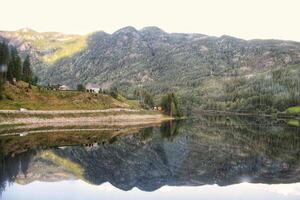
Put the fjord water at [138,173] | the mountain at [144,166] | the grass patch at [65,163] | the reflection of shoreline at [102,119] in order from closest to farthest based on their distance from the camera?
1. the fjord water at [138,173]
2. the mountain at [144,166]
3. the grass patch at [65,163]
4. the reflection of shoreline at [102,119]

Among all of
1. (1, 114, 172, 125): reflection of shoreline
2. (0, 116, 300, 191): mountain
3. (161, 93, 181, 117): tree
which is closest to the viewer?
(0, 116, 300, 191): mountain

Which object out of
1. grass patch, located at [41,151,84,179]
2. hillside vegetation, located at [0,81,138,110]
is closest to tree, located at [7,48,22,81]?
hillside vegetation, located at [0,81,138,110]

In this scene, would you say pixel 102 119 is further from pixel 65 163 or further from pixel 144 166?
pixel 144 166

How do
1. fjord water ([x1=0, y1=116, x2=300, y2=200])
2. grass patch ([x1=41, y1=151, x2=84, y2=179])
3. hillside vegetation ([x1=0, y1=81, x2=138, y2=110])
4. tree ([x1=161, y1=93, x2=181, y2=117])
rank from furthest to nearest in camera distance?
tree ([x1=161, y1=93, x2=181, y2=117]), hillside vegetation ([x1=0, y1=81, x2=138, y2=110]), grass patch ([x1=41, y1=151, x2=84, y2=179]), fjord water ([x1=0, y1=116, x2=300, y2=200])

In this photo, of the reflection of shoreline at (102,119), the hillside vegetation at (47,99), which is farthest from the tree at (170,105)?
the hillside vegetation at (47,99)

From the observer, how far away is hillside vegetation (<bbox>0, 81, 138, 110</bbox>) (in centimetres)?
11447

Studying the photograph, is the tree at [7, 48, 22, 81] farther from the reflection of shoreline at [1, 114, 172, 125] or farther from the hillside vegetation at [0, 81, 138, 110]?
the reflection of shoreline at [1, 114, 172, 125]

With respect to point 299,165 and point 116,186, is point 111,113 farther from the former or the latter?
point 116,186

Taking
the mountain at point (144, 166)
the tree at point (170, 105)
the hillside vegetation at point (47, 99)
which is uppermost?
the mountain at point (144, 166)

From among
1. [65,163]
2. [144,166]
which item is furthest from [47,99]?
[144,166]

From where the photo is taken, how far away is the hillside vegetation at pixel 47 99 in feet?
376

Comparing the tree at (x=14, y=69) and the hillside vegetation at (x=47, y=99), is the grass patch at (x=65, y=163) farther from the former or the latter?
the tree at (x=14, y=69)

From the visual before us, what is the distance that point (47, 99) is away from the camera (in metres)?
129

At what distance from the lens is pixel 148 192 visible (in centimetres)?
3416
